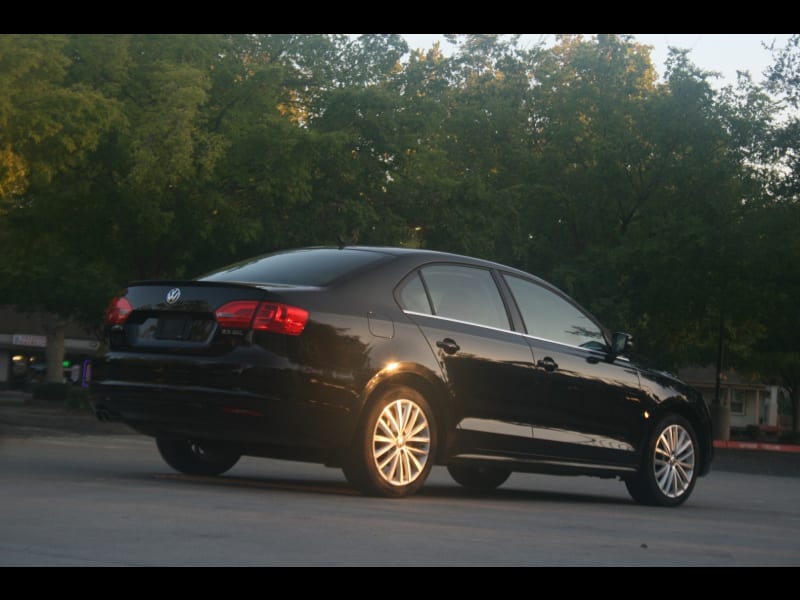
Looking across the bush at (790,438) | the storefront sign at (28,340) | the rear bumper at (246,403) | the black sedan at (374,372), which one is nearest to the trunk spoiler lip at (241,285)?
the black sedan at (374,372)

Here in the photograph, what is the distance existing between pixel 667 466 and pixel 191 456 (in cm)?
380

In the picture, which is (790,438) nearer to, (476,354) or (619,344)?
(619,344)

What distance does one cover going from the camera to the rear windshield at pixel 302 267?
9.33m

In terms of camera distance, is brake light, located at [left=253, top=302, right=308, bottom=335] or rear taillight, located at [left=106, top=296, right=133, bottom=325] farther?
rear taillight, located at [left=106, top=296, right=133, bottom=325]

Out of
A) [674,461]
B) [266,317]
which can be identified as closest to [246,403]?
[266,317]

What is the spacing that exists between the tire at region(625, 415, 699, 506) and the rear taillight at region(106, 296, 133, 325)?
4.18m

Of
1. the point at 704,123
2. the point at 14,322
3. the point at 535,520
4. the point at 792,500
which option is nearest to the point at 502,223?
the point at 704,123

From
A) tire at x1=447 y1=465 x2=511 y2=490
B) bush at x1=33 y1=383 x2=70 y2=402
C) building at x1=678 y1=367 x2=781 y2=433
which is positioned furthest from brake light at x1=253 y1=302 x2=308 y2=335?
building at x1=678 y1=367 x2=781 y2=433

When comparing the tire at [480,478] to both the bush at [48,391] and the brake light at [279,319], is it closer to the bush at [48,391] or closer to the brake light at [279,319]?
the brake light at [279,319]

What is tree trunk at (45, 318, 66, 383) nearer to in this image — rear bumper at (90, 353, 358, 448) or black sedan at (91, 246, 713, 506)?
black sedan at (91, 246, 713, 506)

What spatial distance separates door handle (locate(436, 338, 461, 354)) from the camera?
949cm

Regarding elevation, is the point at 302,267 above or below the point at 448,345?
above

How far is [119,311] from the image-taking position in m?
9.53
